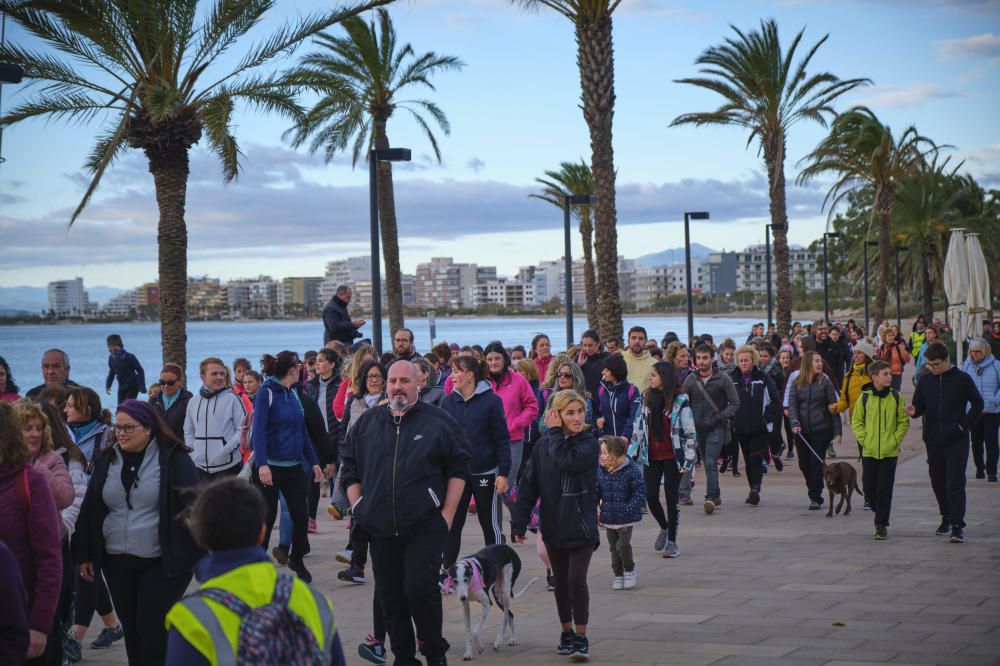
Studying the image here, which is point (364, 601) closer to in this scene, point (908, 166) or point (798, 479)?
Answer: point (798, 479)

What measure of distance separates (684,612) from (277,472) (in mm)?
3662

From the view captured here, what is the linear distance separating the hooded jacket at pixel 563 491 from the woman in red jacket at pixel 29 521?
331 cm

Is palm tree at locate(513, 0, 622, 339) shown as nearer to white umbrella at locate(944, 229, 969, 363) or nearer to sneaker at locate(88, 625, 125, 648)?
white umbrella at locate(944, 229, 969, 363)

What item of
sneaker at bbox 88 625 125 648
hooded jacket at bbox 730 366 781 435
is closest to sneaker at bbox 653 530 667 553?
hooded jacket at bbox 730 366 781 435

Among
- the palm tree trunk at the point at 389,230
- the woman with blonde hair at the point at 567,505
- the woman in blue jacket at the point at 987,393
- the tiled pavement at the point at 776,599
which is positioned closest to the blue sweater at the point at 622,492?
the tiled pavement at the point at 776,599

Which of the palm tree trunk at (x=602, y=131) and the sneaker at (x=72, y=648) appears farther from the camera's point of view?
the palm tree trunk at (x=602, y=131)

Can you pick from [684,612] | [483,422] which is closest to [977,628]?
[684,612]

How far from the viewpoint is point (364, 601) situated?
9.16 metres

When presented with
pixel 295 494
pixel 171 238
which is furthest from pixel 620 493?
pixel 171 238

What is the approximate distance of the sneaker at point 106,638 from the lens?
805cm

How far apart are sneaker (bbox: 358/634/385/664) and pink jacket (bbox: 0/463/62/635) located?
259 centimetres

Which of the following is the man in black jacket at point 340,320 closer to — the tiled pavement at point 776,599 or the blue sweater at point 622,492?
the tiled pavement at point 776,599

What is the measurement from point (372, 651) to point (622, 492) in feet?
8.83

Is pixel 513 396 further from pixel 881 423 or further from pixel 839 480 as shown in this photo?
pixel 839 480
